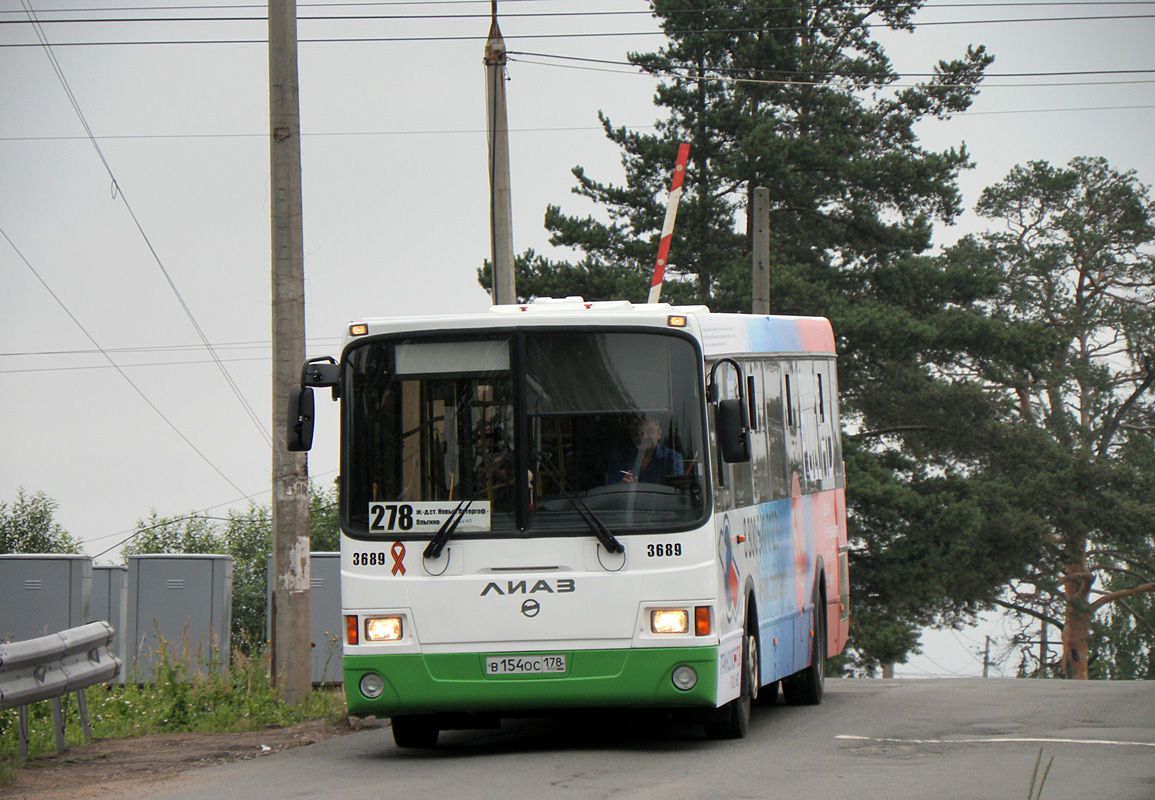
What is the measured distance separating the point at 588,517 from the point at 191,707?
5.15 m

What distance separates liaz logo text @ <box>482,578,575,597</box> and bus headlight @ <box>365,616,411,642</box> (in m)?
0.59

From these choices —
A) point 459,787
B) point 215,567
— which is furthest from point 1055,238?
point 459,787

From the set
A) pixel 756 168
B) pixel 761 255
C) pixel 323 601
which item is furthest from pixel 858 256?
pixel 323 601

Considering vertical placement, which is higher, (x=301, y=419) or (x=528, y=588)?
(x=301, y=419)

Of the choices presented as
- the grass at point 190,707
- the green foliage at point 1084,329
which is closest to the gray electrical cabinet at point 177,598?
the grass at point 190,707

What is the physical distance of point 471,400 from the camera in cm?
1120

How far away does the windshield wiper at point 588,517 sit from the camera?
10.9m

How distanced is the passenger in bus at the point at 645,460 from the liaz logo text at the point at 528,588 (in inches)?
27.4

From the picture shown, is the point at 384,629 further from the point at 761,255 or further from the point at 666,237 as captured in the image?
the point at 761,255

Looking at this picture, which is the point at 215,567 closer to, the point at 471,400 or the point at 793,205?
the point at 471,400

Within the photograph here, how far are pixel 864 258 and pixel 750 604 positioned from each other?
A: 3003 centimetres

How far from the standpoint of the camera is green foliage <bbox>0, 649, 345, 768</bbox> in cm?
1409

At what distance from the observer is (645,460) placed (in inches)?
436

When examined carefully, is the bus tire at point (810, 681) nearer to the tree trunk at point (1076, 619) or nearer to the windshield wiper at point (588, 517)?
the windshield wiper at point (588, 517)
